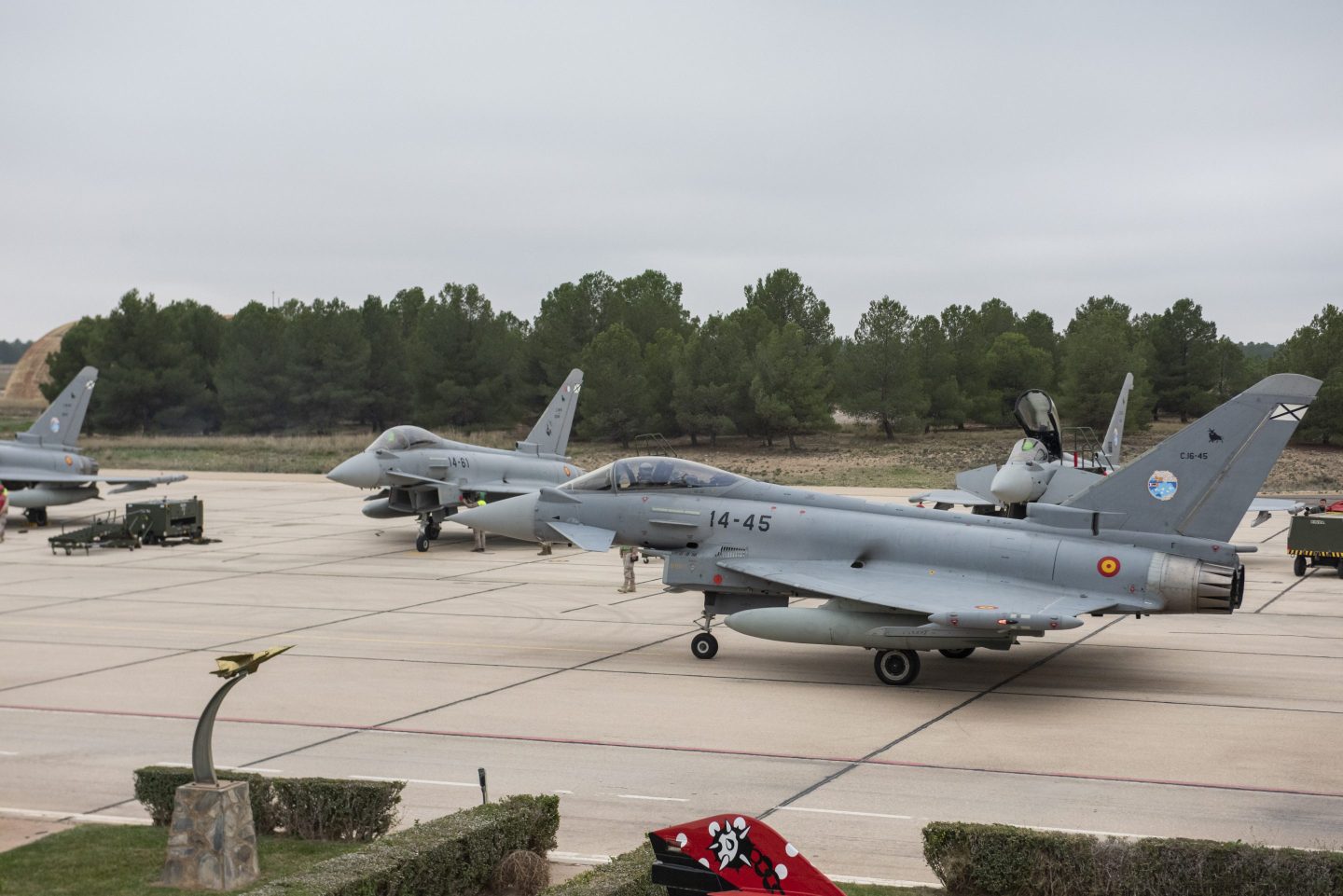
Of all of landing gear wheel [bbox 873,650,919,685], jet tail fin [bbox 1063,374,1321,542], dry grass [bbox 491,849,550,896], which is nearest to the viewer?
dry grass [bbox 491,849,550,896]

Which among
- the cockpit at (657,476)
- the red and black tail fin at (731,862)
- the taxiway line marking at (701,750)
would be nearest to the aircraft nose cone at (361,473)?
the cockpit at (657,476)

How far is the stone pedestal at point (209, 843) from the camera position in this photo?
9.51 metres

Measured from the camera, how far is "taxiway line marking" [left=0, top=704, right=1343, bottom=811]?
1259 centimetres

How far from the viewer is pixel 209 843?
31.4 ft

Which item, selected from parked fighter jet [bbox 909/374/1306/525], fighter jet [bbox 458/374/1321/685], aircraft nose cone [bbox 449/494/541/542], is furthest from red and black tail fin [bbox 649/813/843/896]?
parked fighter jet [bbox 909/374/1306/525]

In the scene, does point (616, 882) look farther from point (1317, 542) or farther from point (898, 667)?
point (1317, 542)

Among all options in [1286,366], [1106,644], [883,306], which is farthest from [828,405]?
[1106,644]

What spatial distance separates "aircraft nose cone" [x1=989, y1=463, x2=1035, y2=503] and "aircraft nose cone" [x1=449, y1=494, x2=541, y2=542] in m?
11.4

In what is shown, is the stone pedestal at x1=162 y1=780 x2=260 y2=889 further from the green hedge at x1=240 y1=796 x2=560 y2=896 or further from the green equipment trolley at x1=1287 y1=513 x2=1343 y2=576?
the green equipment trolley at x1=1287 y1=513 x2=1343 y2=576

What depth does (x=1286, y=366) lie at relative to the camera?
219ft

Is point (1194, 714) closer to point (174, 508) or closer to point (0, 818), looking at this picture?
point (0, 818)

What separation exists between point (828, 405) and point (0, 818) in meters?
63.4

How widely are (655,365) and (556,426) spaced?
3886 centimetres

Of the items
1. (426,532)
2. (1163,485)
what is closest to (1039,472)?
(1163,485)
